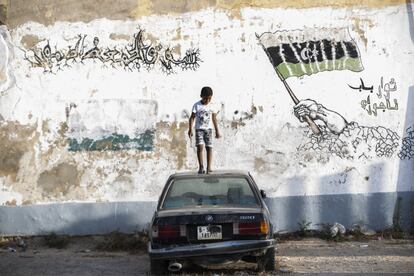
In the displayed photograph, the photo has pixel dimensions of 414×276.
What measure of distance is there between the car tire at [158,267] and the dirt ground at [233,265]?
14.3 inches

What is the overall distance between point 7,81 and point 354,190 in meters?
6.33

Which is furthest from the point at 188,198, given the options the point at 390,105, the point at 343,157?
the point at 390,105

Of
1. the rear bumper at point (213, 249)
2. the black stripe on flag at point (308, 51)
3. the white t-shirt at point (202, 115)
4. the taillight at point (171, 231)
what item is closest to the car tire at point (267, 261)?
the rear bumper at point (213, 249)

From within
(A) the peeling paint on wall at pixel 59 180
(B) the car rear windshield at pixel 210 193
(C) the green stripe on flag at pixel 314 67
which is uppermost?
(C) the green stripe on flag at pixel 314 67

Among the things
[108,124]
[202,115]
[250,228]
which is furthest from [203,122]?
[250,228]

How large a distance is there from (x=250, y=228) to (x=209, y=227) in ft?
1.58

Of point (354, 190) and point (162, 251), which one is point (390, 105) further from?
point (162, 251)

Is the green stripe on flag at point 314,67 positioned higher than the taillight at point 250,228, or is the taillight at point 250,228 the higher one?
the green stripe on flag at point 314,67

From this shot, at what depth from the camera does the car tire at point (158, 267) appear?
816 cm

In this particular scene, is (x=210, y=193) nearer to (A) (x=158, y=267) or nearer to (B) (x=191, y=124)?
(A) (x=158, y=267)

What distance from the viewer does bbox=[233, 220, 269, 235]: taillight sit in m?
7.78

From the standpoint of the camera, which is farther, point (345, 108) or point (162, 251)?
point (345, 108)

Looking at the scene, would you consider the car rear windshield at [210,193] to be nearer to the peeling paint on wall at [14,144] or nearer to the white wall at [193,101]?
the white wall at [193,101]

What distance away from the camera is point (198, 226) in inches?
308
